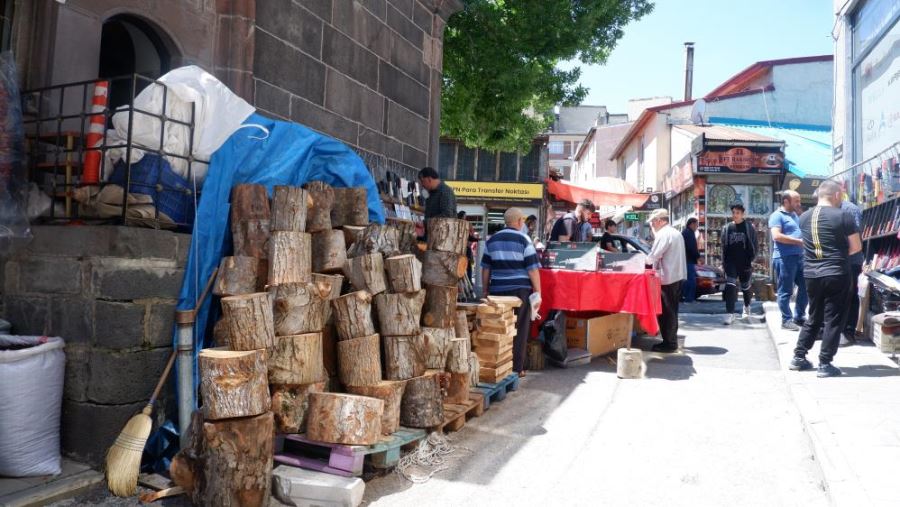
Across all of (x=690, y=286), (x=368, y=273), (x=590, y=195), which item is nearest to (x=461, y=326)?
(x=368, y=273)

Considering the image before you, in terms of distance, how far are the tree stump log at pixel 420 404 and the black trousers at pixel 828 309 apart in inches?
156

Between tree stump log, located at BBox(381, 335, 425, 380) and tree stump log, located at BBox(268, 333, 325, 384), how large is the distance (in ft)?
1.90

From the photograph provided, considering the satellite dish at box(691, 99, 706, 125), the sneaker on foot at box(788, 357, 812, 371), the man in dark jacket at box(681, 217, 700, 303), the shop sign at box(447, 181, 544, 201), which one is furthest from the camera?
the shop sign at box(447, 181, 544, 201)

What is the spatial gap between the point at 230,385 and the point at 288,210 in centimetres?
135

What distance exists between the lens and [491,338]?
5.68 meters

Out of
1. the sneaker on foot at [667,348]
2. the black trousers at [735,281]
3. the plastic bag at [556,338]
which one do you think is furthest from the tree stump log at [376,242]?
the black trousers at [735,281]

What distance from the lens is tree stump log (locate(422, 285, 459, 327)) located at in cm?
484

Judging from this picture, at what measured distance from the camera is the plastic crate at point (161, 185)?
4.09 metres

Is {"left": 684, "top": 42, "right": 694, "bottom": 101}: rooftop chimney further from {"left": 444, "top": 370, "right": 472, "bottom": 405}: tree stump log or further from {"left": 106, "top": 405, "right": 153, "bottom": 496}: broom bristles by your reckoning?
{"left": 106, "top": 405, "right": 153, "bottom": 496}: broom bristles

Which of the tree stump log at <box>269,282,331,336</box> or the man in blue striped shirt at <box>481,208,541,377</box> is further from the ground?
the man in blue striped shirt at <box>481,208,541,377</box>

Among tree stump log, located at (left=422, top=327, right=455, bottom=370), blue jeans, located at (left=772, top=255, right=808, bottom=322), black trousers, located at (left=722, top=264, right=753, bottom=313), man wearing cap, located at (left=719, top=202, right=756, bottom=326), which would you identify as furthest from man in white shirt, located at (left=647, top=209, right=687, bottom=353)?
tree stump log, located at (left=422, top=327, right=455, bottom=370)

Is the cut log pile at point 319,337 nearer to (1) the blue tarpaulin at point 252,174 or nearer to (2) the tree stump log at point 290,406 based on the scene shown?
(2) the tree stump log at point 290,406

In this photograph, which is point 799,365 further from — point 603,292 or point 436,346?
point 436,346

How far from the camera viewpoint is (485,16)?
1276 cm
